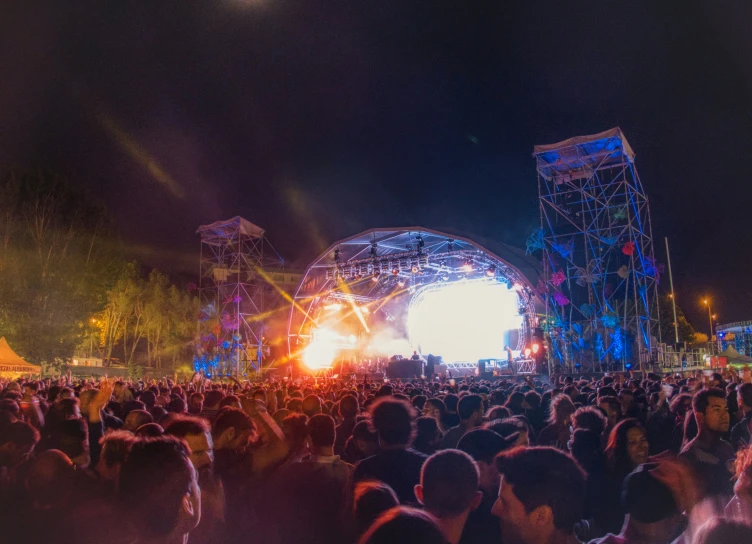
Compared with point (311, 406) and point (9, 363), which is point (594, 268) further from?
point (9, 363)

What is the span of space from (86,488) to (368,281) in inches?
1301

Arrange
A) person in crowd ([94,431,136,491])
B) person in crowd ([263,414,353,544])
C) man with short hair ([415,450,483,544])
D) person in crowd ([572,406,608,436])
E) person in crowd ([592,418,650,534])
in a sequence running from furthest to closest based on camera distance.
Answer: person in crowd ([572,406,608,436]) → person in crowd ([592,418,650,534]) → person in crowd ([263,414,353,544]) → person in crowd ([94,431,136,491]) → man with short hair ([415,450,483,544])

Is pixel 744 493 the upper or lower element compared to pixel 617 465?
upper

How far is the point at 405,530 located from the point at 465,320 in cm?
3339

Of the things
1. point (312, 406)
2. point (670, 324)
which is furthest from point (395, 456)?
point (670, 324)

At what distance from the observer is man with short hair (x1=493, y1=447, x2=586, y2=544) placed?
242 centimetres

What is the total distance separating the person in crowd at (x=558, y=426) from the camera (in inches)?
225

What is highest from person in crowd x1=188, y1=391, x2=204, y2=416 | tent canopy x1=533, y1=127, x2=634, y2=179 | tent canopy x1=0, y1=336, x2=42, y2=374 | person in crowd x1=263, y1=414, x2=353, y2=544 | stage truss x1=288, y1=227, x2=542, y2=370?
tent canopy x1=533, y1=127, x2=634, y2=179

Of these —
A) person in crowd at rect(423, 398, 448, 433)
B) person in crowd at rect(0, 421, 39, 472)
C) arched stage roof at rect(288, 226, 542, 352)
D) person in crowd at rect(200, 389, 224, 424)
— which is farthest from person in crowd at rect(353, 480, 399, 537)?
arched stage roof at rect(288, 226, 542, 352)

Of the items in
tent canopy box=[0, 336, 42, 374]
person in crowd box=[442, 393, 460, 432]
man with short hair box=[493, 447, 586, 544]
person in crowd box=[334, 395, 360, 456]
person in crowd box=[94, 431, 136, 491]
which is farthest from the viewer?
tent canopy box=[0, 336, 42, 374]

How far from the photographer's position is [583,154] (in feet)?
81.0

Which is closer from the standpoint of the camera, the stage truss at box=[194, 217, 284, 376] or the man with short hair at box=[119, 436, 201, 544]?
the man with short hair at box=[119, 436, 201, 544]

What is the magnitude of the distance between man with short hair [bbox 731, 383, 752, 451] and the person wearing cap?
6.04 feet

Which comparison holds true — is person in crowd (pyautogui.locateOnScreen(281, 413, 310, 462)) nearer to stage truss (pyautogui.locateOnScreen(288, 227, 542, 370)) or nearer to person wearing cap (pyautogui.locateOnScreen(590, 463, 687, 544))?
person wearing cap (pyautogui.locateOnScreen(590, 463, 687, 544))
